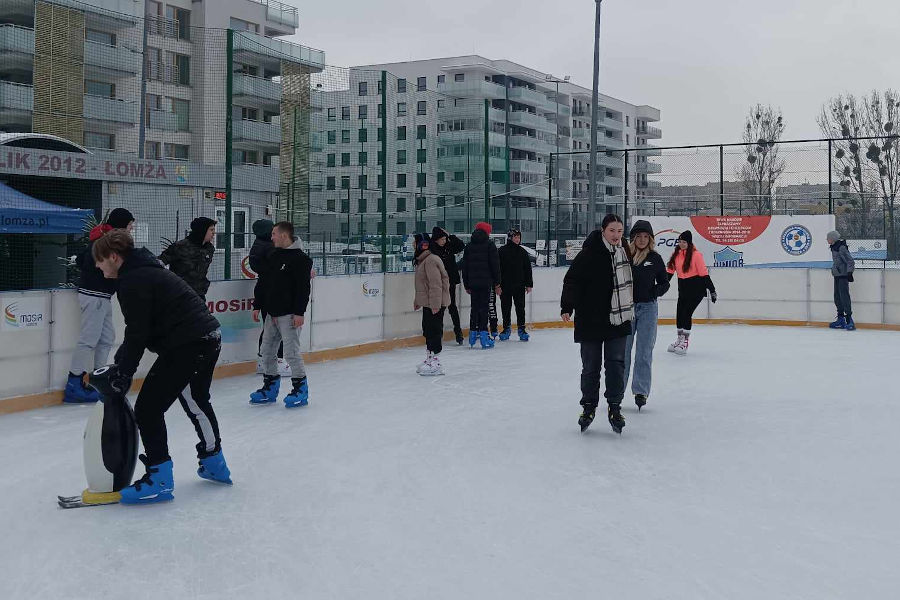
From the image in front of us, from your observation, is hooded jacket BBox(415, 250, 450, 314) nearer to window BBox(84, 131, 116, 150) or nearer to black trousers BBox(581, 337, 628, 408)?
black trousers BBox(581, 337, 628, 408)

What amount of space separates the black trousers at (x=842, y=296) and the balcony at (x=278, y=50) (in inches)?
371

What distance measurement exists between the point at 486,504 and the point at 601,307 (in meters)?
2.27

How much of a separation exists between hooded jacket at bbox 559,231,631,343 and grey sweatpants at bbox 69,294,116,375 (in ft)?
13.4

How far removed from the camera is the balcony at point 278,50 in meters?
10.7

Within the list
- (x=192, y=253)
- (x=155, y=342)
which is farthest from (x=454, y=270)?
(x=155, y=342)

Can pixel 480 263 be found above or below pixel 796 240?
below

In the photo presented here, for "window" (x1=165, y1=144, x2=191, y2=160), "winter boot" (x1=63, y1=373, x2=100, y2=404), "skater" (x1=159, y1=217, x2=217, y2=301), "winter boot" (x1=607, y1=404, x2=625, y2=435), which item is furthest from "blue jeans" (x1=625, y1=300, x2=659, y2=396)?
"window" (x1=165, y1=144, x2=191, y2=160)

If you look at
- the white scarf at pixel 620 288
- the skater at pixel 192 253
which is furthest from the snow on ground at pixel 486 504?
the skater at pixel 192 253

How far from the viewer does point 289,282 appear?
7.62 m

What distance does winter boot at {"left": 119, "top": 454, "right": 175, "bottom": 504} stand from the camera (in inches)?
186

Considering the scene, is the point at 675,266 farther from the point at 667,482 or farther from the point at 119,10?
the point at 119,10

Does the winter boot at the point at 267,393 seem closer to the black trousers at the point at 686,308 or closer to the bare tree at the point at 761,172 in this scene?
the black trousers at the point at 686,308

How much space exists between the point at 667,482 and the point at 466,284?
24.6 ft

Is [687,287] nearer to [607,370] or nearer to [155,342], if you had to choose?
[607,370]
